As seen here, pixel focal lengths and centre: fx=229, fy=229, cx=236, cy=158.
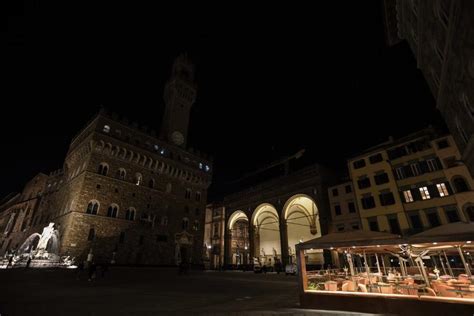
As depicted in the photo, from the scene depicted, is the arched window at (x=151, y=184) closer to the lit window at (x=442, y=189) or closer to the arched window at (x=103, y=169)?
the arched window at (x=103, y=169)

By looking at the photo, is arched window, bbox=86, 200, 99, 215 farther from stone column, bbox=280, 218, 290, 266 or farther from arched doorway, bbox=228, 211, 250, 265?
stone column, bbox=280, 218, 290, 266

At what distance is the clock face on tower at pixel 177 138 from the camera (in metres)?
35.3

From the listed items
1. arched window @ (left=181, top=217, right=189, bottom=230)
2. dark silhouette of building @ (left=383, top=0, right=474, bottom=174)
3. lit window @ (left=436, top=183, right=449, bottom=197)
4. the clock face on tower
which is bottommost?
arched window @ (left=181, top=217, right=189, bottom=230)

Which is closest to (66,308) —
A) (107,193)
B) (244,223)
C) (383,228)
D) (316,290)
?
(316,290)

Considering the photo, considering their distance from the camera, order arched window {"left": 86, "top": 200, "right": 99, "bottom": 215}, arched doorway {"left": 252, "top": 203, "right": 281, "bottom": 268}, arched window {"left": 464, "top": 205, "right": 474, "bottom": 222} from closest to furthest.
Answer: arched window {"left": 464, "top": 205, "right": 474, "bottom": 222} < arched window {"left": 86, "top": 200, "right": 99, "bottom": 215} < arched doorway {"left": 252, "top": 203, "right": 281, "bottom": 268}

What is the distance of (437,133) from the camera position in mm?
22391

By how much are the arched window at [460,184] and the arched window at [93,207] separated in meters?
34.3

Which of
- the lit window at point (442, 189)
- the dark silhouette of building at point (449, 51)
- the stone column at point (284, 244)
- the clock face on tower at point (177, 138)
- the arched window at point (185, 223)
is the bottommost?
the stone column at point (284, 244)

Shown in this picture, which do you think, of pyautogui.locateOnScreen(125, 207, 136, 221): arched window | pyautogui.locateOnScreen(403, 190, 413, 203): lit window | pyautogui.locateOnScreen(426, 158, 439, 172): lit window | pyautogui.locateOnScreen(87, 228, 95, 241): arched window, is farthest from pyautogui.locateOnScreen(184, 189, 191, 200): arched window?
pyautogui.locateOnScreen(426, 158, 439, 172): lit window

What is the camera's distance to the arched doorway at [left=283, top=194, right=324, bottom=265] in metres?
34.7

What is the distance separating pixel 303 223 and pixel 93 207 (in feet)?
99.5

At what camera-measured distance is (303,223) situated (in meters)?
38.2

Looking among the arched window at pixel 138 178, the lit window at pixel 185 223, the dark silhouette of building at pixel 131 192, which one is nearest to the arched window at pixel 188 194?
the dark silhouette of building at pixel 131 192

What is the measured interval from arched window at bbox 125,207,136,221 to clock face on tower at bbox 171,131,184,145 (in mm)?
12013
